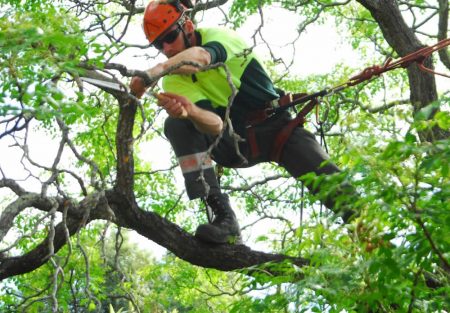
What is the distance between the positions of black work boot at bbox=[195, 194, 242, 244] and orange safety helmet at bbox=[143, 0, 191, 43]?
1.02 meters

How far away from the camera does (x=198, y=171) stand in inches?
192

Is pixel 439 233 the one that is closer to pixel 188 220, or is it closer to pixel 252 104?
pixel 252 104

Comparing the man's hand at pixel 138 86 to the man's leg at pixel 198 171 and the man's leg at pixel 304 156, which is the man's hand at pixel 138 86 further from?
the man's leg at pixel 304 156

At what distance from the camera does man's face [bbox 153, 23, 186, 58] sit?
16.2 feet

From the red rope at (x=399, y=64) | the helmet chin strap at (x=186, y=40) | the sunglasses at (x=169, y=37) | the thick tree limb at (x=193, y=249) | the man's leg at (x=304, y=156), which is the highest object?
the sunglasses at (x=169, y=37)

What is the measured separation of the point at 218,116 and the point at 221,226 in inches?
24.8

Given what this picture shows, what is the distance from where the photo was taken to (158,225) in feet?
15.7

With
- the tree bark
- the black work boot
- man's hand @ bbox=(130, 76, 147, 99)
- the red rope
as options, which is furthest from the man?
the tree bark

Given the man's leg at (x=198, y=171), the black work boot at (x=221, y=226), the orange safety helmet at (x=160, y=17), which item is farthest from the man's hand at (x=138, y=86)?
the black work boot at (x=221, y=226)

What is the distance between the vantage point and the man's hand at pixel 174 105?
4582 mm

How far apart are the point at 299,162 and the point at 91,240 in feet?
18.0

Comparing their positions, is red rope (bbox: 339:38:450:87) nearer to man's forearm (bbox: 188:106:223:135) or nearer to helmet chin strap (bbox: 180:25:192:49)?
man's forearm (bbox: 188:106:223:135)

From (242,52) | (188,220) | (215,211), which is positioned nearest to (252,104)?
(242,52)

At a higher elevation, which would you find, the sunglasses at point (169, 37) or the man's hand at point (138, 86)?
the sunglasses at point (169, 37)
